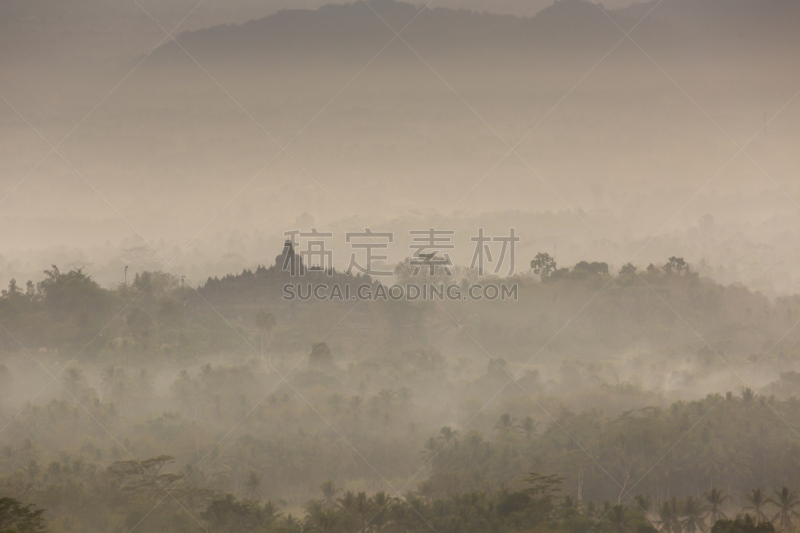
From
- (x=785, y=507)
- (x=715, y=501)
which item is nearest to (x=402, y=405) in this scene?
(x=715, y=501)

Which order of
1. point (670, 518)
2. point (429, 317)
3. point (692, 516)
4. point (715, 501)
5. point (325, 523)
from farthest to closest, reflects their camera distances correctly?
1. point (429, 317)
2. point (715, 501)
3. point (692, 516)
4. point (670, 518)
5. point (325, 523)

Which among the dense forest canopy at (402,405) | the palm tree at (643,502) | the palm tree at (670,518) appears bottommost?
the palm tree at (670,518)

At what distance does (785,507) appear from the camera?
5938 cm

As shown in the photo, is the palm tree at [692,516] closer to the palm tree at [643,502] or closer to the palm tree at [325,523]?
the palm tree at [643,502]

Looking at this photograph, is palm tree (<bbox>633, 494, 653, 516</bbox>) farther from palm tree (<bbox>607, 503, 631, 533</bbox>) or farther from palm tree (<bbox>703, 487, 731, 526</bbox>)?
palm tree (<bbox>703, 487, 731, 526</bbox>)

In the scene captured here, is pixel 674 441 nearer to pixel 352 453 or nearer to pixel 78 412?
pixel 352 453

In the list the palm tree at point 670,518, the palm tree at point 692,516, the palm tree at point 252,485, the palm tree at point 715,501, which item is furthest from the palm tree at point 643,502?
the palm tree at point 252,485

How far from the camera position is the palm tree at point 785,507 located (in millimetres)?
59284

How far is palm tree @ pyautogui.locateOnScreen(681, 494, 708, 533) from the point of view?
193 ft

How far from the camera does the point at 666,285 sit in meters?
115

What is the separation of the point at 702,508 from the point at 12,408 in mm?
79881

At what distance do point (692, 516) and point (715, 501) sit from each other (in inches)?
104

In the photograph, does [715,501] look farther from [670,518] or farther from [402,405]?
[402,405]

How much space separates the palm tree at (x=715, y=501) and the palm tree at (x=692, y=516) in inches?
31.5
